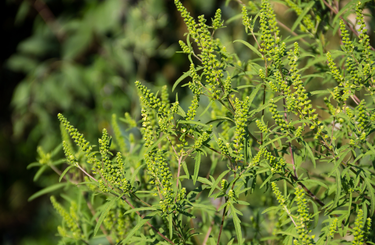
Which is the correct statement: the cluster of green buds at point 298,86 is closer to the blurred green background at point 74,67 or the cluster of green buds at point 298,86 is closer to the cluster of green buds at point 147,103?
the cluster of green buds at point 147,103

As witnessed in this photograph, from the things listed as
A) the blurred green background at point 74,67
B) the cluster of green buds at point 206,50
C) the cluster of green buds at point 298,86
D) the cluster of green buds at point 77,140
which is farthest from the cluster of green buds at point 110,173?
the blurred green background at point 74,67

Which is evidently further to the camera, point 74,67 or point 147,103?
point 74,67

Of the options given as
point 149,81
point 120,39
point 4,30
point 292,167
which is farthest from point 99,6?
point 292,167

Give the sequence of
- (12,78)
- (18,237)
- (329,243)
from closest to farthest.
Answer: (329,243)
(18,237)
(12,78)

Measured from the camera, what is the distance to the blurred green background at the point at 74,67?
9.95ft

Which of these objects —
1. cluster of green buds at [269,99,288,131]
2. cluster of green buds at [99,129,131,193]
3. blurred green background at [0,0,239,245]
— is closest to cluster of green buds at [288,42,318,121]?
cluster of green buds at [269,99,288,131]

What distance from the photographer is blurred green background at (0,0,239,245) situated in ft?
9.95

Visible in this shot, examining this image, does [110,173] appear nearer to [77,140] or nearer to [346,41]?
[77,140]

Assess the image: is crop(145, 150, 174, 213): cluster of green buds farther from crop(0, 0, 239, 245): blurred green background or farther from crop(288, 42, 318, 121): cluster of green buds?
crop(0, 0, 239, 245): blurred green background

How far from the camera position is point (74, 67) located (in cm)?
308

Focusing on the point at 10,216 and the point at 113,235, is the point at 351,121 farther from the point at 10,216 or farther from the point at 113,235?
the point at 10,216

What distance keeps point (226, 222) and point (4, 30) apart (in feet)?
11.0

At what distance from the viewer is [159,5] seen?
3.03 meters

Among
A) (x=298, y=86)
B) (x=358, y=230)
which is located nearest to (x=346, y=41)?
(x=298, y=86)
